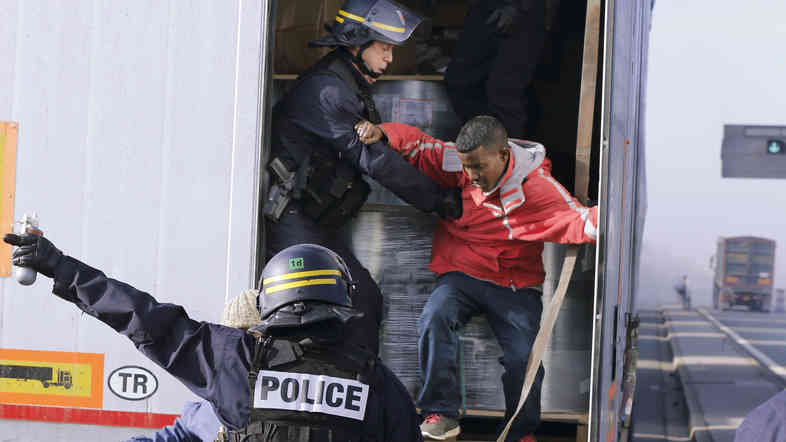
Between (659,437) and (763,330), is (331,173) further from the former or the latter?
(763,330)

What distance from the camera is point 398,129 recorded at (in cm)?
444

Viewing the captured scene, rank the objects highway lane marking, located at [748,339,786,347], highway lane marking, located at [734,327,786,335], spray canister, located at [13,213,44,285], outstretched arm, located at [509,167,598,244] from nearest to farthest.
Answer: spray canister, located at [13,213,44,285]
outstretched arm, located at [509,167,598,244]
highway lane marking, located at [748,339,786,347]
highway lane marking, located at [734,327,786,335]

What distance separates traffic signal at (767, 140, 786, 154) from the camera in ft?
80.1

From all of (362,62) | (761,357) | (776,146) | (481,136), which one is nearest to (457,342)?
(481,136)

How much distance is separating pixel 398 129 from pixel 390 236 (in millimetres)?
534

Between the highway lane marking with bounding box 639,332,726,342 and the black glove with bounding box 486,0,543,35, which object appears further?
the highway lane marking with bounding box 639,332,726,342

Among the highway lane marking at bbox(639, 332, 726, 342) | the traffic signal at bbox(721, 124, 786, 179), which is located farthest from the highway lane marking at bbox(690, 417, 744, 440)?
the traffic signal at bbox(721, 124, 786, 179)

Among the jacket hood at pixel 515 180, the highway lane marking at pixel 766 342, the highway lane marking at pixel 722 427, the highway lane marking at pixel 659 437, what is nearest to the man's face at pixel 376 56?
the jacket hood at pixel 515 180

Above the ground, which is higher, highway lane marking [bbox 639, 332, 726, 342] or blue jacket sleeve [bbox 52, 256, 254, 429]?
blue jacket sleeve [bbox 52, 256, 254, 429]

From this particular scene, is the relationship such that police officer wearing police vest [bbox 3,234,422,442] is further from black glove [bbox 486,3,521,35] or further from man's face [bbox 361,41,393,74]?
black glove [bbox 486,3,521,35]

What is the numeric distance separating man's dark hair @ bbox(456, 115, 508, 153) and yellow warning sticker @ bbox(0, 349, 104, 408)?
1.73 metres

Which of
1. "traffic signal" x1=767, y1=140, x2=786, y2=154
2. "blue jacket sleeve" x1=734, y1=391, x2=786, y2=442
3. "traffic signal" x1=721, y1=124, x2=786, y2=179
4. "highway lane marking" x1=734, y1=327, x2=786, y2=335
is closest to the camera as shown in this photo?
"blue jacket sleeve" x1=734, y1=391, x2=786, y2=442

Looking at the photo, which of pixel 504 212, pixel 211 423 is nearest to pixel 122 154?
pixel 211 423

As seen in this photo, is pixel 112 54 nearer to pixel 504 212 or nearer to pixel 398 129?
pixel 398 129
